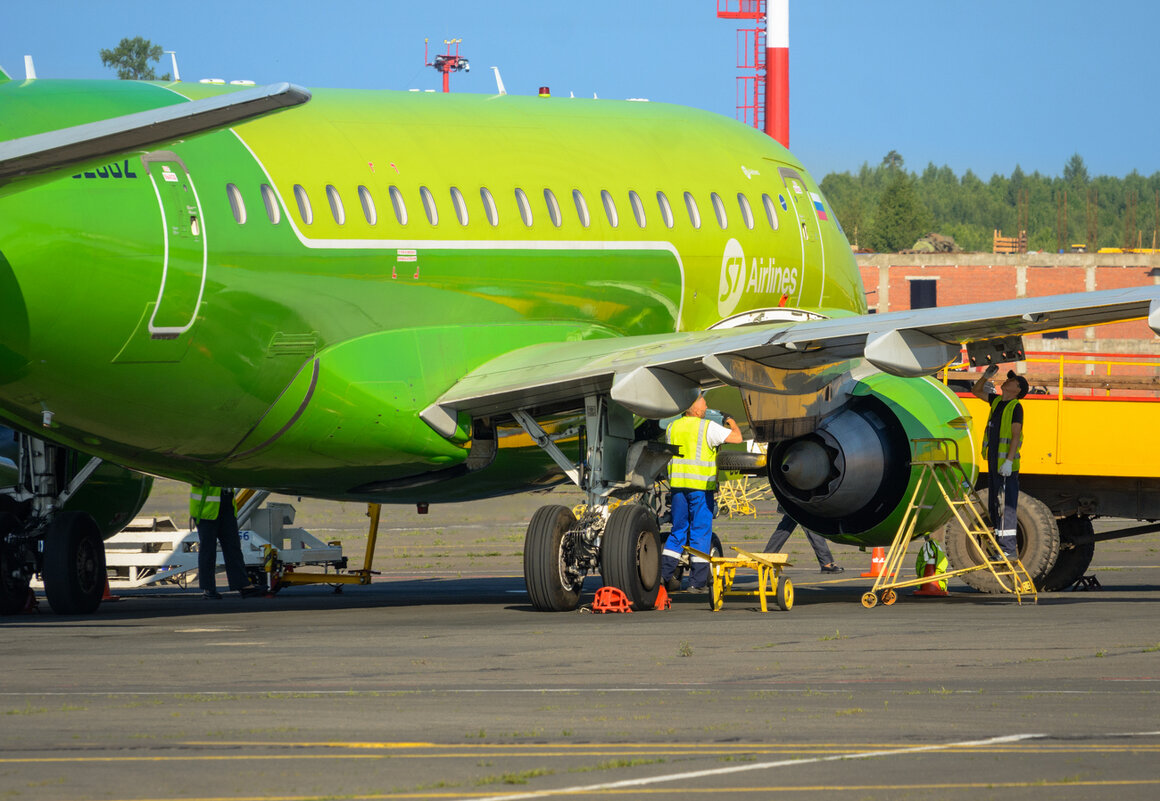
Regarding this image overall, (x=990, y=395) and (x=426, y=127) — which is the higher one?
(x=426, y=127)

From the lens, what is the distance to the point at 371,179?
17.5 meters

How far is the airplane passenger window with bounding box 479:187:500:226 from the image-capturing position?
18578 mm

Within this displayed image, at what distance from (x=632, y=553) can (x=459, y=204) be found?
4218 mm

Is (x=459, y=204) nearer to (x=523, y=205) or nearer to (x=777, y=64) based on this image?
(x=523, y=205)

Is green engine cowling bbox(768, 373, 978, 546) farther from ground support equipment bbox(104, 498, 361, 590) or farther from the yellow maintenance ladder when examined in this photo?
ground support equipment bbox(104, 498, 361, 590)

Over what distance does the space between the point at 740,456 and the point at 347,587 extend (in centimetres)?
660

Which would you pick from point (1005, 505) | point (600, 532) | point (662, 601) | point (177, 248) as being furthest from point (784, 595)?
point (177, 248)

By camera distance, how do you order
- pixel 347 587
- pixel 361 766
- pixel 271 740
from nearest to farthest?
pixel 361 766, pixel 271 740, pixel 347 587

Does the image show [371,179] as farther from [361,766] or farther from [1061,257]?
[1061,257]

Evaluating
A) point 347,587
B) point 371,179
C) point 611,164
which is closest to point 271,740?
point 371,179

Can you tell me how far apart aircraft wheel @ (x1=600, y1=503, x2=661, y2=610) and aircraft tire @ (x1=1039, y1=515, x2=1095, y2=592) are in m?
6.48

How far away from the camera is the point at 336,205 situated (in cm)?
1695

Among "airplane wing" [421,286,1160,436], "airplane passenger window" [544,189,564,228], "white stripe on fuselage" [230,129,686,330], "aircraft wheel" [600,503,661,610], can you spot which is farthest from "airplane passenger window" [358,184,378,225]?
"aircraft wheel" [600,503,661,610]

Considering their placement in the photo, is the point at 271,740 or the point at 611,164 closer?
the point at 271,740
